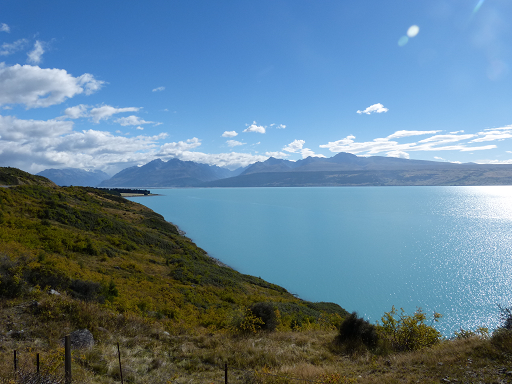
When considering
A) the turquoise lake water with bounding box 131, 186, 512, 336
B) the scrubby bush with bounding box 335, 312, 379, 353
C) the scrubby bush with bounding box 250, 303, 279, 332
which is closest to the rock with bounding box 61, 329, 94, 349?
the scrubby bush with bounding box 250, 303, 279, 332

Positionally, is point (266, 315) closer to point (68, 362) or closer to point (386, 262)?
point (68, 362)

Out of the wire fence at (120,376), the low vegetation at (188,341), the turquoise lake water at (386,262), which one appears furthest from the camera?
the turquoise lake water at (386,262)

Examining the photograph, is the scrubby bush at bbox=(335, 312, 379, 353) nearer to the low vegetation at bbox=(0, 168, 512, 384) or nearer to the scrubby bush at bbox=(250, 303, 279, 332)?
the low vegetation at bbox=(0, 168, 512, 384)

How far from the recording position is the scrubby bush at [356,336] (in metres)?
11.7

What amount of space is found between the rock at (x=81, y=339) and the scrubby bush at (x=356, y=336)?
10385 mm

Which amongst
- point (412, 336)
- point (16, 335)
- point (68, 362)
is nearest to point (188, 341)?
point (68, 362)

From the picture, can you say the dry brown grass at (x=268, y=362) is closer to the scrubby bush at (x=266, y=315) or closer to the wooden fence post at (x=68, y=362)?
the wooden fence post at (x=68, y=362)

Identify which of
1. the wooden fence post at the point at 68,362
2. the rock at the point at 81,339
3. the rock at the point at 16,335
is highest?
the wooden fence post at the point at 68,362

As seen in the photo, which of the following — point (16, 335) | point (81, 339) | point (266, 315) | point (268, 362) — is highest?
point (16, 335)

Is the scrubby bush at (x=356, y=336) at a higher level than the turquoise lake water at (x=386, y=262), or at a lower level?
higher

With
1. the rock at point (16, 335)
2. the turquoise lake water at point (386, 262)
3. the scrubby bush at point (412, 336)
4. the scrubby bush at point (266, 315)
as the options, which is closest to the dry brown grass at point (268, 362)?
the rock at point (16, 335)

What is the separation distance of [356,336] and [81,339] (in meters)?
11.4

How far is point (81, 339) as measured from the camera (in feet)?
31.2

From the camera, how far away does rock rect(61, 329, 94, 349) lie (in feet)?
30.6
